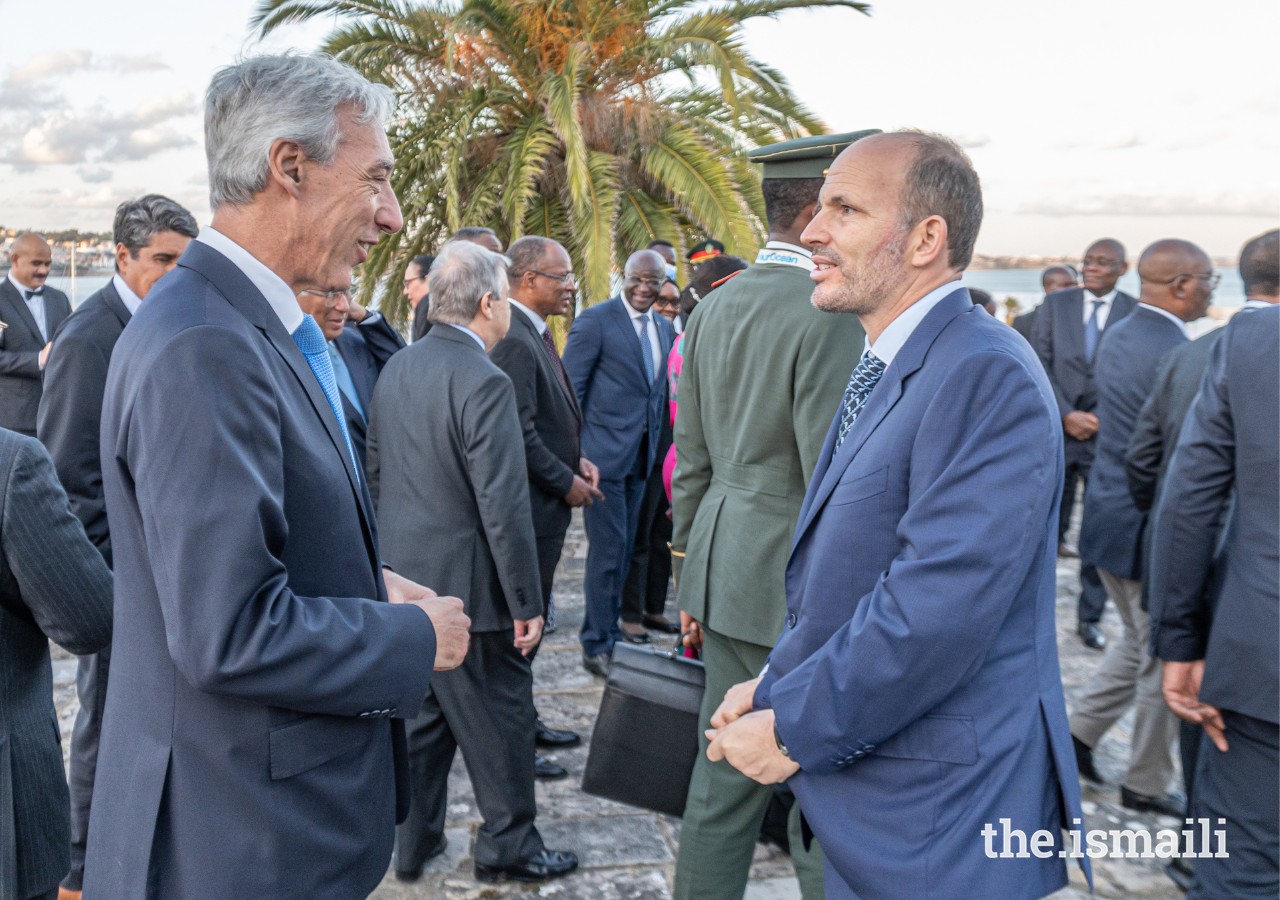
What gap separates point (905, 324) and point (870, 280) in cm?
11

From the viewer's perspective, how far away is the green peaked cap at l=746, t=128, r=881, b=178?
2.48 meters

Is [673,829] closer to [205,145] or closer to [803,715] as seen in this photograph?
[803,715]

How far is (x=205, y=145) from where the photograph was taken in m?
1.48

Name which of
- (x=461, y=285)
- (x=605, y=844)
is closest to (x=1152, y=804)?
(x=605, y=844)

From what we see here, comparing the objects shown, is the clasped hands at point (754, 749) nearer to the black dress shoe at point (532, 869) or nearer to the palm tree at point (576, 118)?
the black dress shoe at point (532, 869)

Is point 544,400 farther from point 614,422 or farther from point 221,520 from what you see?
point 221,520

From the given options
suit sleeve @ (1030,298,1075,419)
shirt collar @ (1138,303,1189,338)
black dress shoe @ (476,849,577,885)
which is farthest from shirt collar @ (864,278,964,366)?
suit sleeve @ (1030,298,1075,419)

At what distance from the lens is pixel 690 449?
9.53 feet

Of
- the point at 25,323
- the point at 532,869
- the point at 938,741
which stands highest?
the point at 25,323

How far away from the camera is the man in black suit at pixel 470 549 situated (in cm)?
293

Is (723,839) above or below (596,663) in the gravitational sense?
above

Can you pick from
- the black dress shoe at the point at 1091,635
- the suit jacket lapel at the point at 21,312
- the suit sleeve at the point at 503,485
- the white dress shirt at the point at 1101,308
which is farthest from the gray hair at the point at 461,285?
the suit jacket lapel at the point at 21,312

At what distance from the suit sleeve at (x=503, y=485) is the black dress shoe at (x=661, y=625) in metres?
2.85

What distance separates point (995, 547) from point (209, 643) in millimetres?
1196
